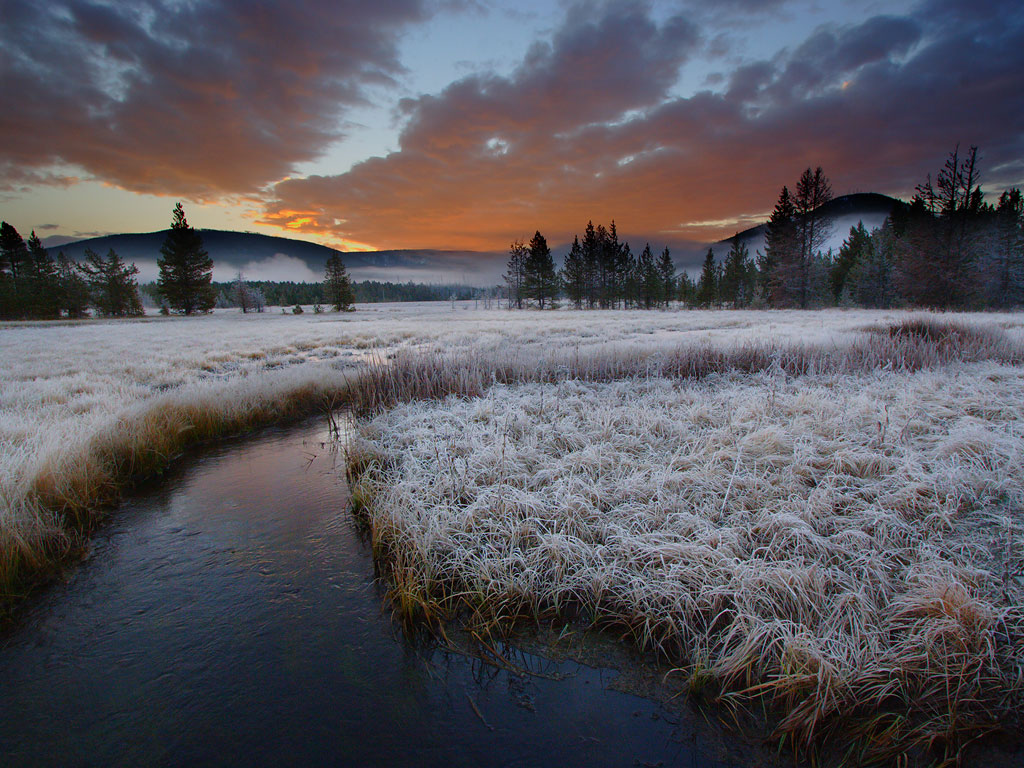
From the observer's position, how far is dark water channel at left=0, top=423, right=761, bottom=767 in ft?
8.23

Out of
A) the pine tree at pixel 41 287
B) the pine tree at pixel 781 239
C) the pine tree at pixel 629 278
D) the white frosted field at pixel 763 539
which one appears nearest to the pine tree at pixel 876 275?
the pine tree at pixel 781 239

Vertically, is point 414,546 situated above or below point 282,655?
above

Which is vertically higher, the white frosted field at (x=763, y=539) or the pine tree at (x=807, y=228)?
the pine tree at (x=807, y=228)

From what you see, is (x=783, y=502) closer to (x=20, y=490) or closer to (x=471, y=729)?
(x=471, y=729)

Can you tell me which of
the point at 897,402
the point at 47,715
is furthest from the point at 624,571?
the point at 897,402

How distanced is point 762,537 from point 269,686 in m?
4.20

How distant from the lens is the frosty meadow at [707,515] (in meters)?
2.63

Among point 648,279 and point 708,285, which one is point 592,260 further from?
point 708,285

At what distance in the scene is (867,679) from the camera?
254cm

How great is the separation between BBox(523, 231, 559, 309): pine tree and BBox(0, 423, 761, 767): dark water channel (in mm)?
61936

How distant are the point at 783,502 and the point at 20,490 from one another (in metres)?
8.05

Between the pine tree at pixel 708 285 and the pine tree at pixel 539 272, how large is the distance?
946 inches

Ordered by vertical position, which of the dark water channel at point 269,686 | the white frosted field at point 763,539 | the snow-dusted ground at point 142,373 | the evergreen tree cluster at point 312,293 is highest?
the evergreen tree cluster at point 312,293

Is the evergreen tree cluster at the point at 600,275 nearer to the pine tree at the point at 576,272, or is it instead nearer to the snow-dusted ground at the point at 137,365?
the pine tree at the point at 576,272
